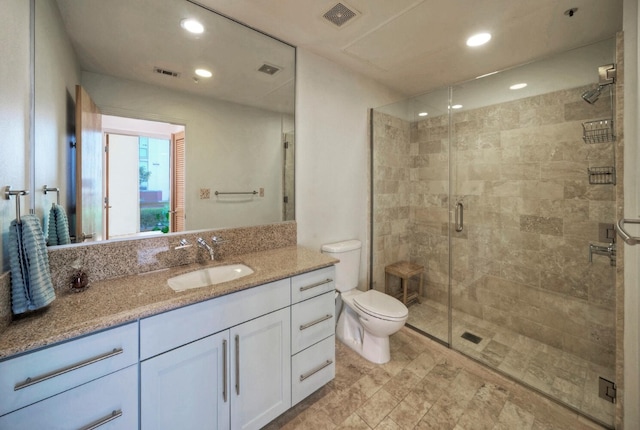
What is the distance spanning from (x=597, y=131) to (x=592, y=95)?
0.87 feet

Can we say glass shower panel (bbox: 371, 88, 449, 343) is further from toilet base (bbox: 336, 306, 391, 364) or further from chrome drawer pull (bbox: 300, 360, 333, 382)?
chrome drawer pull (bbox: 300, 360, 333, 382)

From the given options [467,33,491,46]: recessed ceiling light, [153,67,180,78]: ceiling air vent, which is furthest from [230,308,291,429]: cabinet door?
[467,33,491,46]: recessed ceiling light

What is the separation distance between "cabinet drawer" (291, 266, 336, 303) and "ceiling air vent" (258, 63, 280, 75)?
1521 mm

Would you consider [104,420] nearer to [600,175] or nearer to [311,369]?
[311,369]

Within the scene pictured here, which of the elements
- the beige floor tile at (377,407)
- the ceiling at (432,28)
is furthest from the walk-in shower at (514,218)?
the beige floor tile at (377,407)

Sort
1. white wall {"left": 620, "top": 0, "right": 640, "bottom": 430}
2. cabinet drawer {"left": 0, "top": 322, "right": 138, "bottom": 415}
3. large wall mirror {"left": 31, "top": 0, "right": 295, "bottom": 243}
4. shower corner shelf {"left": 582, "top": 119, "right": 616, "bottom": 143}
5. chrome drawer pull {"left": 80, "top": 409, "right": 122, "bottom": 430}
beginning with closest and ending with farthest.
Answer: cabinet drawer {"left": 0, "top": 322, "right": 138, "bottom": 415}
chrome drawer pull {"left": 80, "top": 409, "right": 122, "bottom": 430}
large wall mirror {"left": 31, "top": 0, "right": 295, "bottom": 243}
white wall {"left": 620, "top": 0, "right": 640, "bottom": 430}
shower corner shelf {"left": 582, "top": 119, "right": 616, "bottom": 143}

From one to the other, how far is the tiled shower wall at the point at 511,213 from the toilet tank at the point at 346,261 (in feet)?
1.41

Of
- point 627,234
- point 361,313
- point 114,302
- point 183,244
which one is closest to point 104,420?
point 114,302

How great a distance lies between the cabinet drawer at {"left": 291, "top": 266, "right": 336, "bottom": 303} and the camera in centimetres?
148

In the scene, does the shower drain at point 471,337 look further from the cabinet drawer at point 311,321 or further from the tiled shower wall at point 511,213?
the cabinet drawer at point 311,321

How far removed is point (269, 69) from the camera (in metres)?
1.98

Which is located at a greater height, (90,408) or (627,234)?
(627,234)

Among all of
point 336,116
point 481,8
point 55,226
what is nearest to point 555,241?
point 481,8

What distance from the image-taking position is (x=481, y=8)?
5.31 ft
